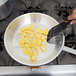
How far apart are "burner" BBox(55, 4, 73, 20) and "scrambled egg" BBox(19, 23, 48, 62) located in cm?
14

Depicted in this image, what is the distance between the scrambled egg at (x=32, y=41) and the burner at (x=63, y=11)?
0.45 ft

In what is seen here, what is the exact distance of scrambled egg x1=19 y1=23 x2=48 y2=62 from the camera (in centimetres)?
56

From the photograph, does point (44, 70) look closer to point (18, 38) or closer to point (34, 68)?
point (34, 68)

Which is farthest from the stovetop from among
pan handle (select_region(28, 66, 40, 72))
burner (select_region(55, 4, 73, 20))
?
pan handle (select_region(28, 66, 40, 72))

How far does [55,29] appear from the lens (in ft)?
1.59

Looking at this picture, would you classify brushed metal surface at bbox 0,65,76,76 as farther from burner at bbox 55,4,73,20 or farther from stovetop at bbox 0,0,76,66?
burner at bbox 55,4,73,20

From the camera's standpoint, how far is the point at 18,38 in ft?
2.00

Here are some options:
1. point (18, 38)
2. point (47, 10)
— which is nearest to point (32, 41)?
point (18, 38)

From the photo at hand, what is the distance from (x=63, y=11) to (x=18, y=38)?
12.0 inches

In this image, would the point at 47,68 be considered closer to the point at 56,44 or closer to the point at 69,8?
the point at 56,44

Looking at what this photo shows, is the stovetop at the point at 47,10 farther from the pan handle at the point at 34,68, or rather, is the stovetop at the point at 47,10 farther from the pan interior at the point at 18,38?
the pan handle at the point at 34,68

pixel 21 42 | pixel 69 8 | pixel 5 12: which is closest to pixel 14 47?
pixel 21 42

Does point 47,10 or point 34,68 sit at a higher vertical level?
point 47,10

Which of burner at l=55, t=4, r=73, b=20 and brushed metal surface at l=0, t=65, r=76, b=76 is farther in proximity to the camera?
burner at l=55, t=4, r=73, b=20
